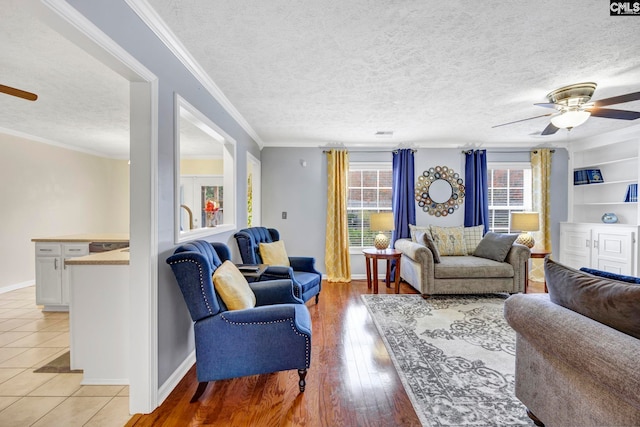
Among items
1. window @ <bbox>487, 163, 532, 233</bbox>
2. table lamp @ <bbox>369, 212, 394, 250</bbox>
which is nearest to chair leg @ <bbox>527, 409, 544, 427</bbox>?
table lamp @ <bbox>369, 212, 394, 250</bbox>

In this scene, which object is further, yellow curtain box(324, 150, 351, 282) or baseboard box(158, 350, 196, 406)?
yellow curtain box(324, 150, 351, 282)

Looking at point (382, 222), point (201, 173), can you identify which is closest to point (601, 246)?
point (382, 222)

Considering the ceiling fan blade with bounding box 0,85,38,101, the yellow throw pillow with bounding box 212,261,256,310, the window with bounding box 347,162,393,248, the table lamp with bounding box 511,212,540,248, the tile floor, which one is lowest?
the tile floor

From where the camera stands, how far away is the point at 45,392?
201 cm

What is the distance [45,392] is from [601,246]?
662 cm

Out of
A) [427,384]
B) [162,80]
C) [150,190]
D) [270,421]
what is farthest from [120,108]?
[427,384]

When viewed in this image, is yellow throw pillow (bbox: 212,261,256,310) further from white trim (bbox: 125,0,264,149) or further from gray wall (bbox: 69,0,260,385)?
white trim (bbox: 125,0,264,149)

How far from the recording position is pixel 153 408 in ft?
5.97

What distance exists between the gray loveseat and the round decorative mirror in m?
1.32

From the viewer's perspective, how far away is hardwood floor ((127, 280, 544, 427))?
174cm

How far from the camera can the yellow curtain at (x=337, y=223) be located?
5035mm

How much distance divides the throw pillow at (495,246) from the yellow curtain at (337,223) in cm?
207

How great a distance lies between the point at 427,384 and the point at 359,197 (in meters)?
3.62

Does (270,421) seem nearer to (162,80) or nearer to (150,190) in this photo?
(150,190)
